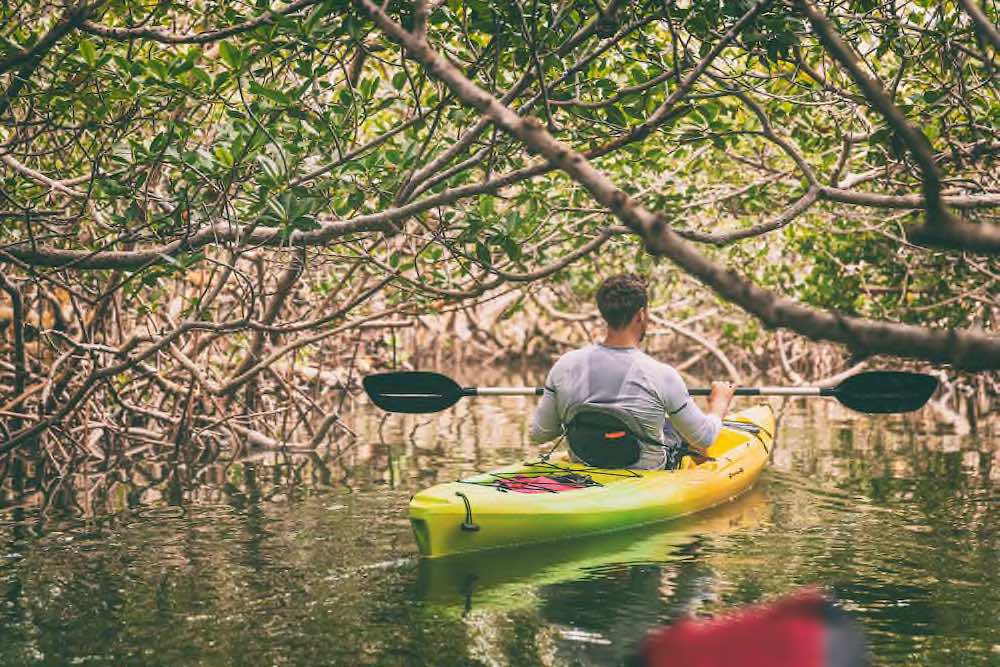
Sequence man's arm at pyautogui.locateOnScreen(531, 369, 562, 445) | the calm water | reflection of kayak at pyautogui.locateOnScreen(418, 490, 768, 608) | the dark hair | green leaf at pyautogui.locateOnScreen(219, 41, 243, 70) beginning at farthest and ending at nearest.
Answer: man's arm at pyautogui.locateOnScreen(531, 369, 562, 445) < the dark hair < reflection of kayak at pyautogui.locateOnScreen(418, 490, 768, 608) < green leaf at pyautogui.locateOnScreen(219, 41, 243, 70) < the calm water

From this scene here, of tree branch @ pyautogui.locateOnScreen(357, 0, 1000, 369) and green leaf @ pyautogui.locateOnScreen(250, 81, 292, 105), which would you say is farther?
green leaf @ pyautogui.locateOnScreen(250, 81, 292, 105)

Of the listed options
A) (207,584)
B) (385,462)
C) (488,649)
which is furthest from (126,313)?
(488,649)

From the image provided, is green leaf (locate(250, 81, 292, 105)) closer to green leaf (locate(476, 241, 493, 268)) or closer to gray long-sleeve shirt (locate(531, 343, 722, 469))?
green leaf (locate(476, 241, 493, 268))

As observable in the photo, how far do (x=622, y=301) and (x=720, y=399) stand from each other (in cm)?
103

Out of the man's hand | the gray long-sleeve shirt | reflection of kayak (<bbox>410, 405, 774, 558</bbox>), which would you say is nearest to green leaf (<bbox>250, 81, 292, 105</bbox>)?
reflection of kayak (<bbox>410, 405, 774, 558</bbox>)

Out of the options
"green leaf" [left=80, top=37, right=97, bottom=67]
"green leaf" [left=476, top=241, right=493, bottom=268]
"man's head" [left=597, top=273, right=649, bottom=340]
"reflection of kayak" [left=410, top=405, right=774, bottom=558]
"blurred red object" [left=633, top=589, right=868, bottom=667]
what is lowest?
"reflection of kayak" [left=410, top=405, right=774, bottom=558]

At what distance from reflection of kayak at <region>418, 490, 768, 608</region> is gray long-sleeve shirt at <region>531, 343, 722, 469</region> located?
496 mm

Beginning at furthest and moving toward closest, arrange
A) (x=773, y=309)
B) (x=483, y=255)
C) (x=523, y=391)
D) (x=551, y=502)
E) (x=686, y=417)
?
(x=523, y=391)
(x=686, y=417)
(x=483, y=255)
(x=551, y=502)
(x=773, y=309)

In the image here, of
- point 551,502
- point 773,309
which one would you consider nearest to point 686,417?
point 551,502

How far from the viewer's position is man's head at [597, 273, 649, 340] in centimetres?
614

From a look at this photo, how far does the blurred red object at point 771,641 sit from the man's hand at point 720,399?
17.5 ft

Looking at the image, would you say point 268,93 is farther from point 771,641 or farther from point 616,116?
point 771,641

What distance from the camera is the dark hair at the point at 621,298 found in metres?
6.14

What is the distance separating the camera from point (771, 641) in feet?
4.56
